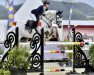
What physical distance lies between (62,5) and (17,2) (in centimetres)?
368

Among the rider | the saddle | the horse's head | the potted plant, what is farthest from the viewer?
the rider

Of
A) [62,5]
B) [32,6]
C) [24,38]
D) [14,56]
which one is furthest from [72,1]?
[14,56]

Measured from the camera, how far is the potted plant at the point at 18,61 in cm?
648

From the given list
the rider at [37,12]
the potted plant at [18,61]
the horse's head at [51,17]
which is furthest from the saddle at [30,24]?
the potted plant at [18,61]

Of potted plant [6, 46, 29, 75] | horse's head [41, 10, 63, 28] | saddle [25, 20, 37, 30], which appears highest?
horse's head [41, 10, 63, 28]

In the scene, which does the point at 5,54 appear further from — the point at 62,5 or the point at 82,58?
the point at 62,5

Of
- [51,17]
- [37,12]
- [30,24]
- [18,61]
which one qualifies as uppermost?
[37,12]

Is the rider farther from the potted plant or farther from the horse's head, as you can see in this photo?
the potted plant

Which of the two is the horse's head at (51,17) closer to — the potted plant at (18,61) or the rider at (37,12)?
the rider at (37,12)

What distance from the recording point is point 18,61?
648 cm

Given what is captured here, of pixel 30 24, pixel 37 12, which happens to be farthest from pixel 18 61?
pixel 37 12

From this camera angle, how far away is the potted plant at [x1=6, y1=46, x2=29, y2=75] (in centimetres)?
648

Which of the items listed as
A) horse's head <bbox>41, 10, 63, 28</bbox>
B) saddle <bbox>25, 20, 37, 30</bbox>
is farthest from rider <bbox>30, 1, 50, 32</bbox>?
horse's head <bbox>41, 10, 63, 28</bbox>

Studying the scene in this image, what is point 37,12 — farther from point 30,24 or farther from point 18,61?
point 18,61
